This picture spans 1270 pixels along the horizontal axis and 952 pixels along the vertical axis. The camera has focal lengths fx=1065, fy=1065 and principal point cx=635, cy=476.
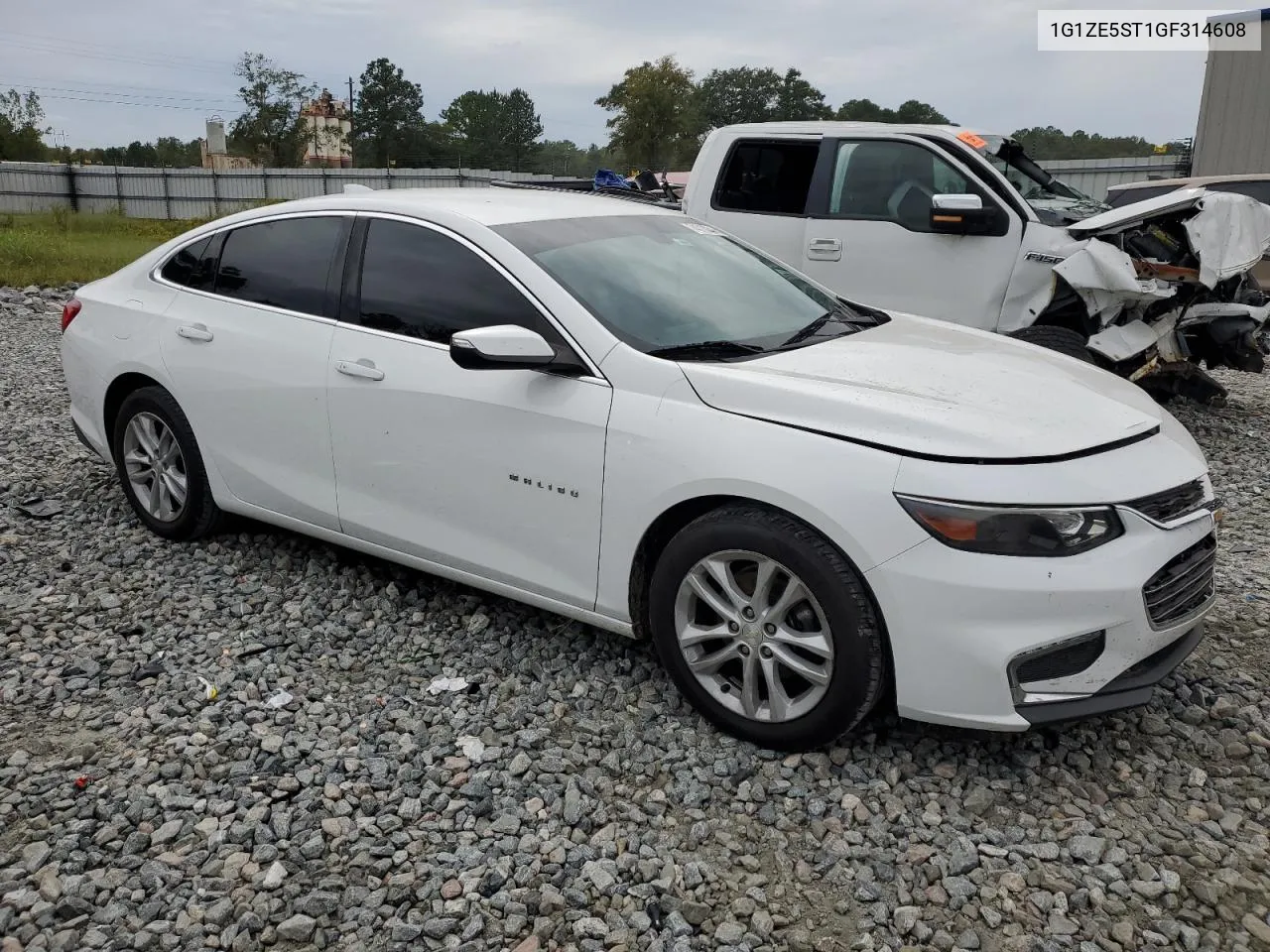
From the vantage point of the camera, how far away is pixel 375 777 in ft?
10.5

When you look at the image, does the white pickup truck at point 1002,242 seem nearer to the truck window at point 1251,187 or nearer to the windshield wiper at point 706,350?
the truck window at point 1251,187

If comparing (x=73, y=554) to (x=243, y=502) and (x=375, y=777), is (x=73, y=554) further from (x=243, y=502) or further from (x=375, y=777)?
(x=375, y=777)

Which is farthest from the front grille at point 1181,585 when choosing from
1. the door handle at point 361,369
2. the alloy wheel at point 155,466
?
the alloy wheel at point 155,466

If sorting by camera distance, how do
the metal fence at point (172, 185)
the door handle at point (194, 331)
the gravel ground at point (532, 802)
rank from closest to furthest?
the gravel ground at point (532, 802) → the door handle at point (194, 331) → the metal fence at point (172, 185)

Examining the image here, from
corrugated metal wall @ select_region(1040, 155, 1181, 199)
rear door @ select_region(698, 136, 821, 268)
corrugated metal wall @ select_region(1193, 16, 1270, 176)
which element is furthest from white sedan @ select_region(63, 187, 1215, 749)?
corrugated metal wall @ select_region(1040, 155, 1181, 199)

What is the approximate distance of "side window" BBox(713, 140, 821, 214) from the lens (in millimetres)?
7652

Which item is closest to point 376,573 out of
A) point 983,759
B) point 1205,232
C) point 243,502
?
point 243,502

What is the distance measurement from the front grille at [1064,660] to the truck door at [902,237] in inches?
177

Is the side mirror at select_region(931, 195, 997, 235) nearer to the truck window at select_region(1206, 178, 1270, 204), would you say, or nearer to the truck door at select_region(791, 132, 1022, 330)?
the truck door at select_region(791, 132, 1022, 330)

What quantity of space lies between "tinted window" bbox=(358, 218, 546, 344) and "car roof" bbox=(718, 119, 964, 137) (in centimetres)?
411

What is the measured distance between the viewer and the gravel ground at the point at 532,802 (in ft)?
8.61

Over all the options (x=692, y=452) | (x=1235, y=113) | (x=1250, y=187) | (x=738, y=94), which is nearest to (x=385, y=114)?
(x=738, y=94)

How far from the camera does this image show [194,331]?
180 inches

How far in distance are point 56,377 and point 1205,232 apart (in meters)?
8.99
